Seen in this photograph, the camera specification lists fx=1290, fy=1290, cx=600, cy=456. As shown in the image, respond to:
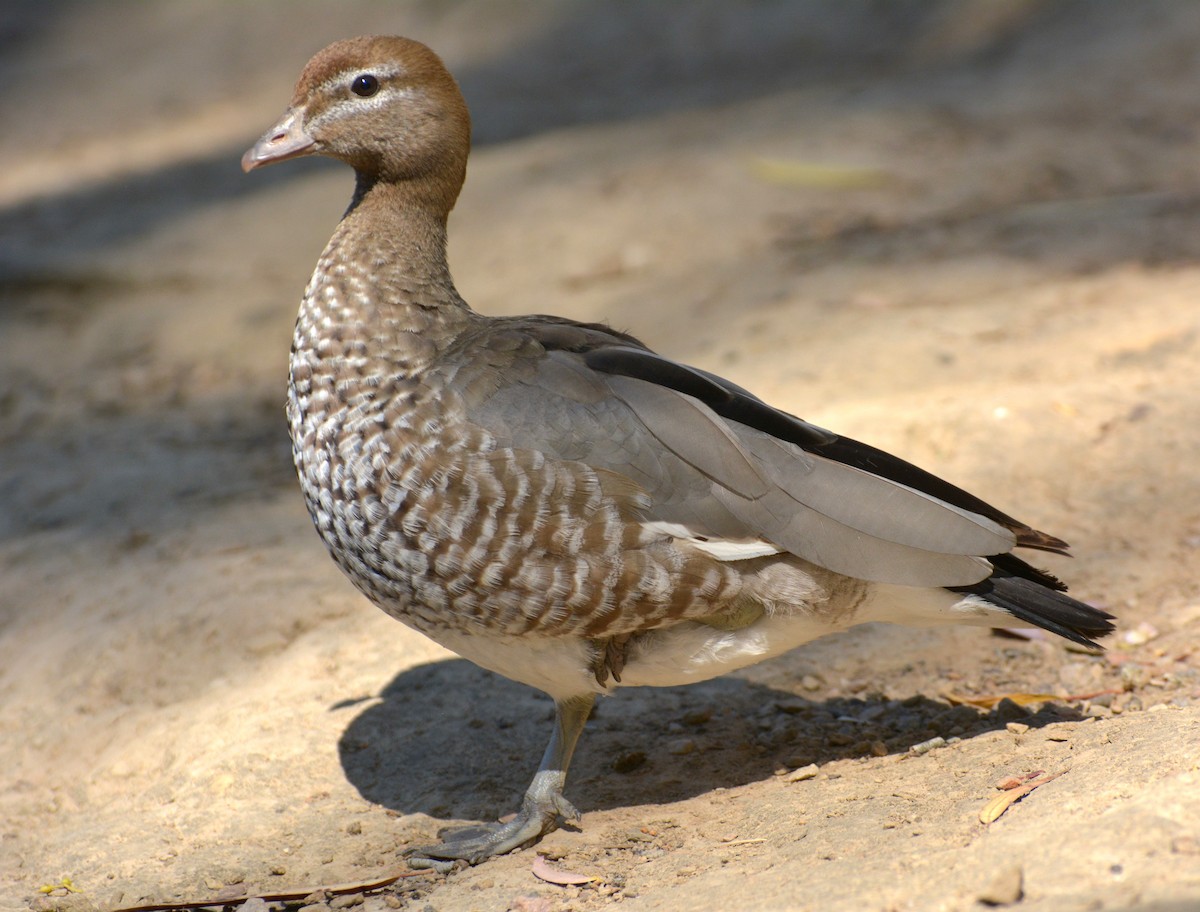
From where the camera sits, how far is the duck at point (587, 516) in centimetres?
306

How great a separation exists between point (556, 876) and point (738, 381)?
277 centimetres

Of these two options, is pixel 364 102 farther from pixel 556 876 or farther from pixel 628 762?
pixel 556 876

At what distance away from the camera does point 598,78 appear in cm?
1056

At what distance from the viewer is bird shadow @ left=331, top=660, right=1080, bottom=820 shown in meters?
3.54

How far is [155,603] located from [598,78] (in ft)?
24.0

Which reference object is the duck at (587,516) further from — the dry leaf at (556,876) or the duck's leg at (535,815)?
the dry leaf at (556,876)

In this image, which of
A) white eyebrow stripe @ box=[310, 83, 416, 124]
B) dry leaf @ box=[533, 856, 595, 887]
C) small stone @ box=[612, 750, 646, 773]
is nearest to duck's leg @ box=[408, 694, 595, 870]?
dry leaf @ box=[533, 856, 595, 887]

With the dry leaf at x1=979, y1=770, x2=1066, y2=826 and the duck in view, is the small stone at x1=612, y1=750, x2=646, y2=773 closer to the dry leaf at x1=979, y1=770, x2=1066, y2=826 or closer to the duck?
the duck

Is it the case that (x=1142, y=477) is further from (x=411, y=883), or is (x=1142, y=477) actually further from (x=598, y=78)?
(x=598, y=78)

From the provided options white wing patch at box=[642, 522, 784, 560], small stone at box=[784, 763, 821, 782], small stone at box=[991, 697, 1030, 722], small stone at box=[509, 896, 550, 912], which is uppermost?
white wing patch at box=[642, 522, 784, 560]

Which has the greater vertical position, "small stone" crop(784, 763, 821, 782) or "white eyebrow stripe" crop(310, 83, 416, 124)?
"white eyebrow stripe" crop(310, 83, 416, 124)

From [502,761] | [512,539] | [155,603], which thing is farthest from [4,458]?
[512,539]

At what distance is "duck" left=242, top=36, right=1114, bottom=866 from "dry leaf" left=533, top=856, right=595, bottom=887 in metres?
0.15

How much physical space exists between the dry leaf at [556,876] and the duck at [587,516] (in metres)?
0.15
